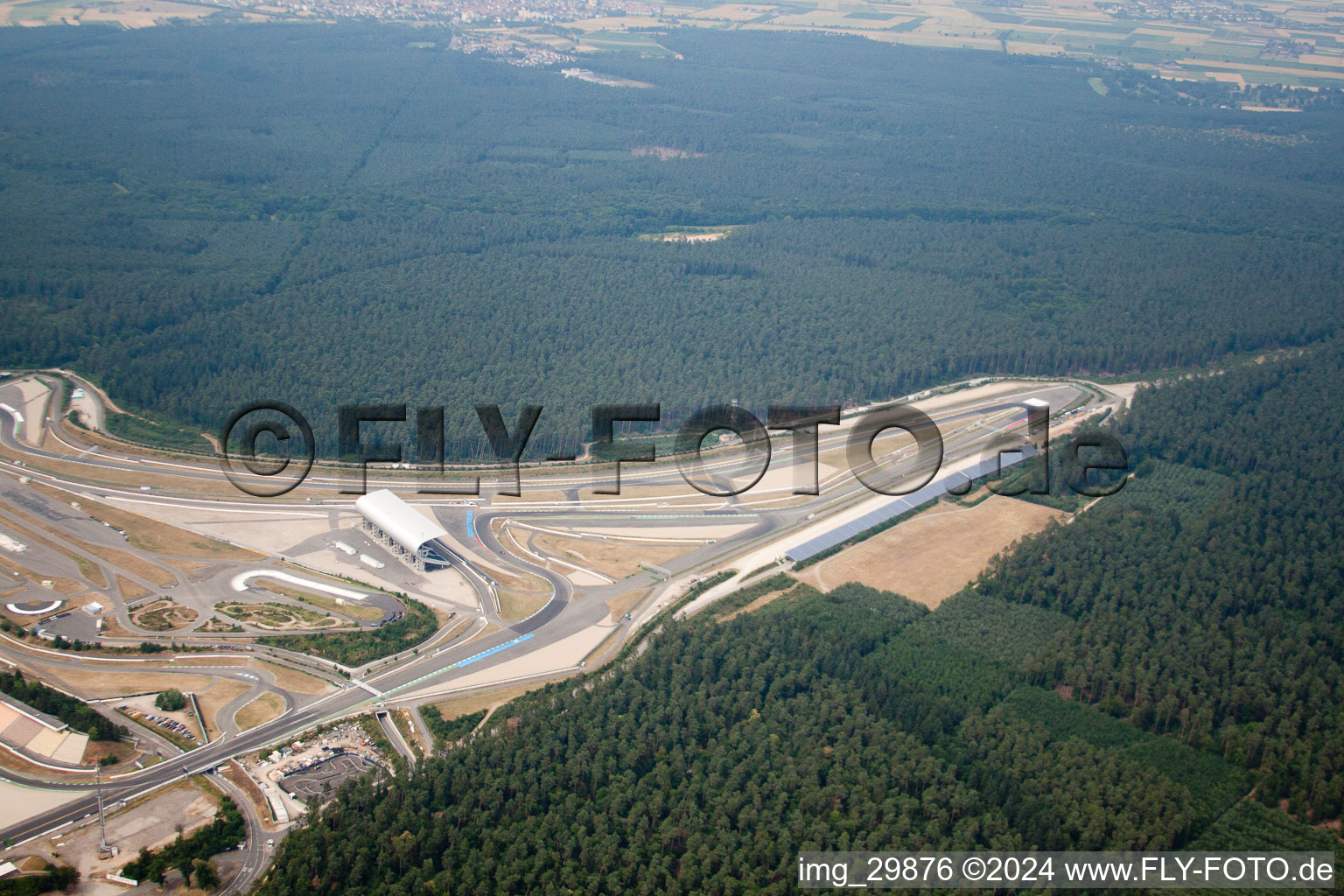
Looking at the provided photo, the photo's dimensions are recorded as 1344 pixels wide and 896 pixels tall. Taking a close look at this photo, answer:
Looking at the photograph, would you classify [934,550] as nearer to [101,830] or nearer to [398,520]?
[398,520]

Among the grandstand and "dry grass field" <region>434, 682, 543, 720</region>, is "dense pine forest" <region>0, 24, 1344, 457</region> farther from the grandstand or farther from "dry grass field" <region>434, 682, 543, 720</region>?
"dry grass field" <region>434, 682, 543, 720</region>

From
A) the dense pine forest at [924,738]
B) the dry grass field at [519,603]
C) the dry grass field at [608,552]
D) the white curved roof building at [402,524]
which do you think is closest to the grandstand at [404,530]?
the white curved roof building at [402,524]

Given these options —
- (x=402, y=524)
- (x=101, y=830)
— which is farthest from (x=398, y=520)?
(x=101, y=830)

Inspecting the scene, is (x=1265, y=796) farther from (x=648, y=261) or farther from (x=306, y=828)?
(x=648, y=261)

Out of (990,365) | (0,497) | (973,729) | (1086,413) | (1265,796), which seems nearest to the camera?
(1265,796)

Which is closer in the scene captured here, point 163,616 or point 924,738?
point 924,738

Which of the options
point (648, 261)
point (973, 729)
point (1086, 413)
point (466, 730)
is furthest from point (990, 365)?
point (466, 730)

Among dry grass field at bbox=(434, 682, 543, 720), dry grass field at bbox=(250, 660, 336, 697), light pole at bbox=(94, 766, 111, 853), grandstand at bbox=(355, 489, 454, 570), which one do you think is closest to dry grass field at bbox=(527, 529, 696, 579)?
grandstand at bbox=(355, 489, 454, 570)
